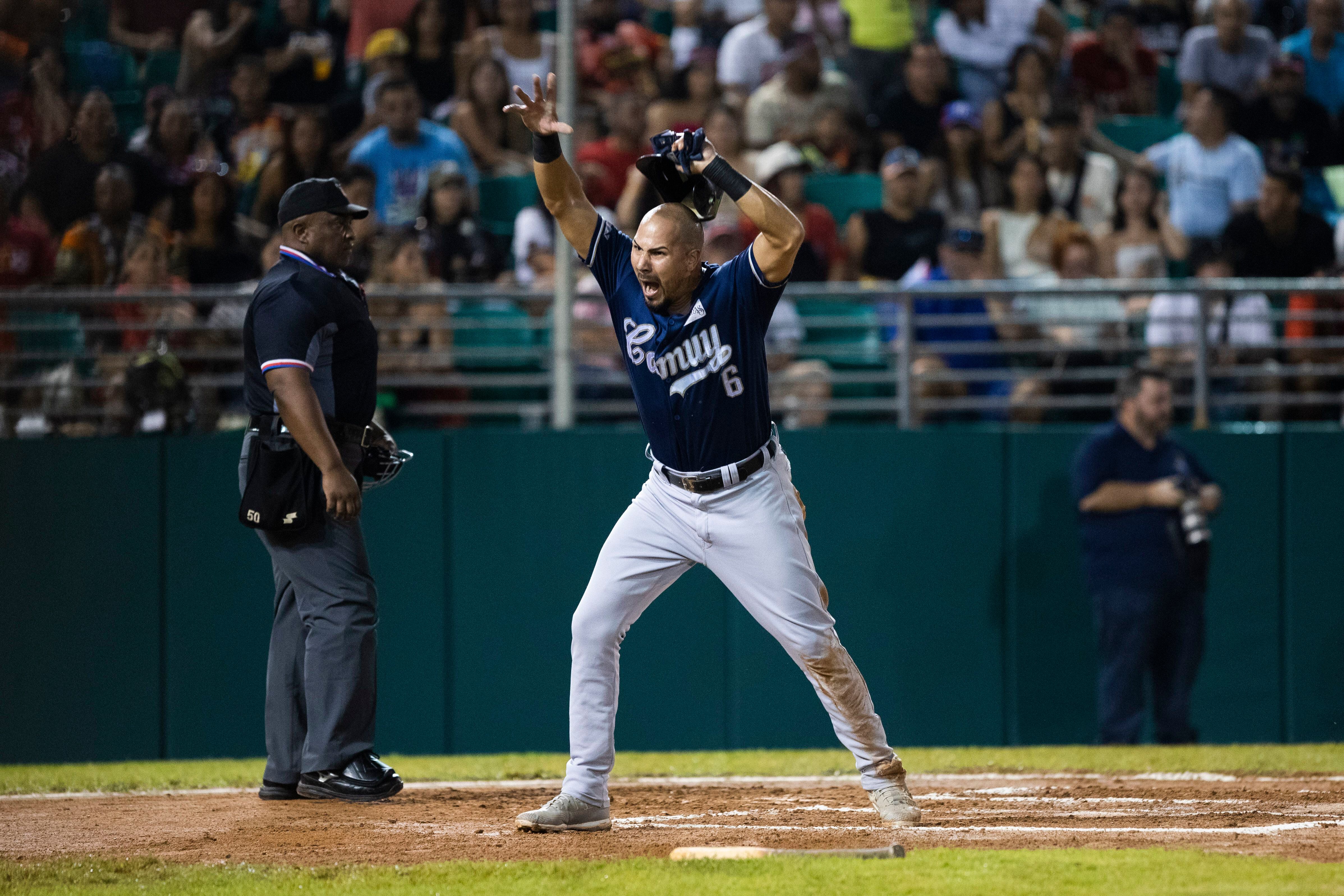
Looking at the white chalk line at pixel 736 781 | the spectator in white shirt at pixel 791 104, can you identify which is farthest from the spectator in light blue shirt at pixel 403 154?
the white chalk line at pixel 736 781

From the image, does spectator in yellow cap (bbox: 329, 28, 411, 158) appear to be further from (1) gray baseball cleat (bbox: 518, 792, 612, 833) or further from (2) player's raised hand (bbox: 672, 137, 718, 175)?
(1) gray baseball cleat (bbox: 518, 792, 612, 833)

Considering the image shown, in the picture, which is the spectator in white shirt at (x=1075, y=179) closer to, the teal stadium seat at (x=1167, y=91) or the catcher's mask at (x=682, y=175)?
the teal stadium seat at (x=1167, y=91)

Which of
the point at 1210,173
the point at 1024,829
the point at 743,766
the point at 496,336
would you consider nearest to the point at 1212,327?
the point at 1210,173

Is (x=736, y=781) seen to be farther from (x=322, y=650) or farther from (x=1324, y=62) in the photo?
(x=1324, y=62)

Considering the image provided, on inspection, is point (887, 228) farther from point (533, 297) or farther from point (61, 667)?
point (61, 667)

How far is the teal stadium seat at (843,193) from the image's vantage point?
38.5ft

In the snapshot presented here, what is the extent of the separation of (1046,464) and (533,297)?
3.28 meters

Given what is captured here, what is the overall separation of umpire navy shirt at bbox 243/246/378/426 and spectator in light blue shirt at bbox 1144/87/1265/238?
7.42 m

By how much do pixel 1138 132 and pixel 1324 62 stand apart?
1.57 m

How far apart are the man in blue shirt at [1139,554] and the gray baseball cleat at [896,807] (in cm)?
459

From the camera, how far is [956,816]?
5395mm

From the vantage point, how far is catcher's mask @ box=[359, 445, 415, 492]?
607 cm

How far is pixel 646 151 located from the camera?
→ 461 inches

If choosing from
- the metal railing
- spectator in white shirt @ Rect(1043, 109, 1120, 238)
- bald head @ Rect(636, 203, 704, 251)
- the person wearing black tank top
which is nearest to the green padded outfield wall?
the metal railing
